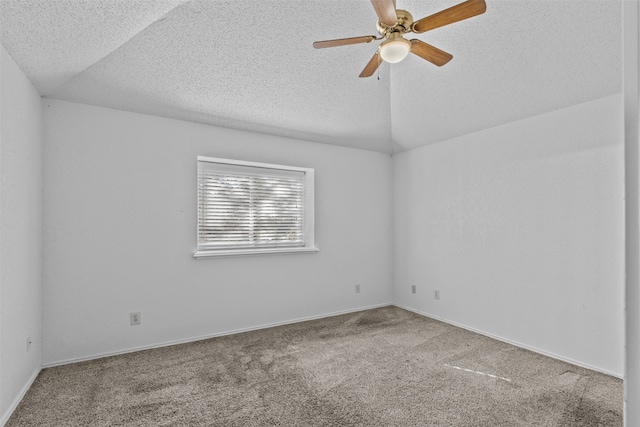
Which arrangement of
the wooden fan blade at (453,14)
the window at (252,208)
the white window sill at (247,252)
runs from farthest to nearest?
the window at (252,208)
the white window sill at (247,252)
the wooden fan blade at (453,14)

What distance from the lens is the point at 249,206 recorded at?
152 inches

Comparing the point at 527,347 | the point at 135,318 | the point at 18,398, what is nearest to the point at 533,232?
the point at 527,347

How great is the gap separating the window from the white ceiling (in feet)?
1.82

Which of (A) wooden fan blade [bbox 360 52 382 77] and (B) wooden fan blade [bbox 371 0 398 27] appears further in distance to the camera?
(A) wooden fan blade [bbox 360 52 382 77]

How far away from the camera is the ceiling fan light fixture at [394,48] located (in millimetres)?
1920

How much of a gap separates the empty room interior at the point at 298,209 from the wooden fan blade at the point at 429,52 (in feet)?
0.07

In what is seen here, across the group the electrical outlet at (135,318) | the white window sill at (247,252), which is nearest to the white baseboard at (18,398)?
the electrical outlet at (135,318)

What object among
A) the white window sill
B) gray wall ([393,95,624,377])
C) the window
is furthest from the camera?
the window

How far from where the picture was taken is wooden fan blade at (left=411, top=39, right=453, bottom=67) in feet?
6.71

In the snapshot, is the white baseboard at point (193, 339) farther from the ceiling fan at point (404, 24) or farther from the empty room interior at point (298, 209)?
the ceiling fan at point (404, 24)

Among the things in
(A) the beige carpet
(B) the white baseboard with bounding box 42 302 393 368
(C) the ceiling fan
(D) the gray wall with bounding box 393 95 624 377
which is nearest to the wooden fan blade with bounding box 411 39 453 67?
(C) the ceiling fan

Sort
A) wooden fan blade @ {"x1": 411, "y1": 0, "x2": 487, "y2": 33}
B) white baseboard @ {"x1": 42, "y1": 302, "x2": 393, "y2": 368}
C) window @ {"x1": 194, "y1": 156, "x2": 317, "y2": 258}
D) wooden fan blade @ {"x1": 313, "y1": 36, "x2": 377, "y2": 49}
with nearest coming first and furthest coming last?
wooden fan blade @ {"x1": 411, "y1": 0, "x2": 487, "y2": 33} < wooden fan blade @ {"x1": 313, "y1": 36, "x2": 377, "y2": 49} < white baseboard @ {"x1": 42, "y1": 302, "x2": 393, "y2": 368} < window @ {"x1": 194, "y1": 156, "x2": 317, "y2": 258}

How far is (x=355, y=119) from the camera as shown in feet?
12.7

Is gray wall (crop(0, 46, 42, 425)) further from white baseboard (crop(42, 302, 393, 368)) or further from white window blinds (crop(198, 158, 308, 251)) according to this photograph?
white window blinds (crop(198, 158, 308, 251))
